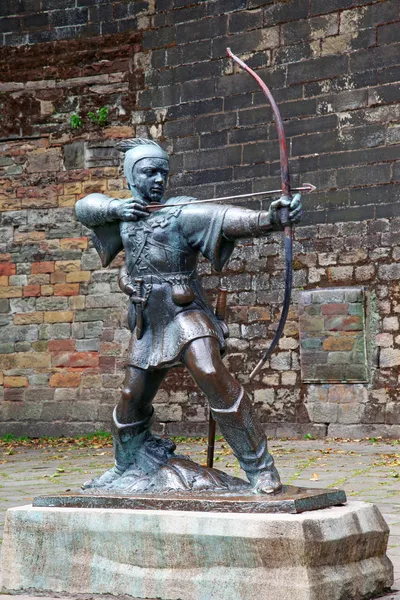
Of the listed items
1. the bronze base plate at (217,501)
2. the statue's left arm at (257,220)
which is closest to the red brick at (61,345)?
the bronze base plate at (217,501)

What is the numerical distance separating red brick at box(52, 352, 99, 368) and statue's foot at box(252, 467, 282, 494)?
8.28m

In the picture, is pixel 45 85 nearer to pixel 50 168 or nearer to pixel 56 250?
pixel 50 168

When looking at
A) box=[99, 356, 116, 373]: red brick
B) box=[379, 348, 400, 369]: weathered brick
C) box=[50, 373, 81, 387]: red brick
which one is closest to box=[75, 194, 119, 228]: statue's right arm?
box=[379, 348, 400, 369]: weathered brick

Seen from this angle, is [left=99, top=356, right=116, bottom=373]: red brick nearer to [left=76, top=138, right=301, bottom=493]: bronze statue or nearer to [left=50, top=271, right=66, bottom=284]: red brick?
[left=50, top=271, right=66, bottom=284]: red brick

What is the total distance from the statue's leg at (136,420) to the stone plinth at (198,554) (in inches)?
16.6

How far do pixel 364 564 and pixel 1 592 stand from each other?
1531 millimetres

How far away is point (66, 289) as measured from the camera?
13.0m

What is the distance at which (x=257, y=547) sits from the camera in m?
4.18

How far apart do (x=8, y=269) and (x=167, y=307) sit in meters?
8.78

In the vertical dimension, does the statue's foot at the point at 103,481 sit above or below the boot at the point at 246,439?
below

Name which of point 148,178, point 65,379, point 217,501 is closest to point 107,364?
point 65,379

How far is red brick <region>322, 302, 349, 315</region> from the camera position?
11.3 meters

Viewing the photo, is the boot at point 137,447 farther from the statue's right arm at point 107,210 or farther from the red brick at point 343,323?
the red brick at point 343,323

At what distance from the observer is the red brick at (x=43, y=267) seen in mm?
13094
